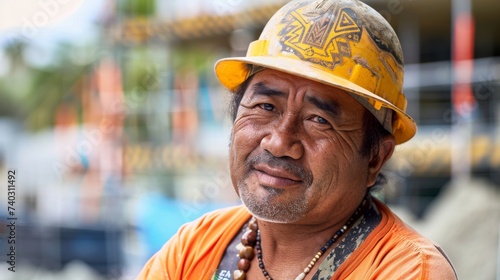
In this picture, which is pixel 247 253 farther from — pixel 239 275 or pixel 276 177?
pixel 276 177

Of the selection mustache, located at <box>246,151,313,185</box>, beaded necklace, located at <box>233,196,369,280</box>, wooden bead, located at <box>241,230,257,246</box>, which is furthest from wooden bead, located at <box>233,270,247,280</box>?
mustache, located at <box>246,151,313,185</box>

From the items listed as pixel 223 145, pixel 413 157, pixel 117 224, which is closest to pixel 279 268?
pixel 413 157

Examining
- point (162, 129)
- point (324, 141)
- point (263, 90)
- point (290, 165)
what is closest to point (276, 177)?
point (290, 165)

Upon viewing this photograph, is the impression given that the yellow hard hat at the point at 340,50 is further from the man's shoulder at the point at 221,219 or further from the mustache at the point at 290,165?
the man's shoulder at the point at 221,219

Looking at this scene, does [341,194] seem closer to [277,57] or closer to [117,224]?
[277,57]

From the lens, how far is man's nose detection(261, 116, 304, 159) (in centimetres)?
201

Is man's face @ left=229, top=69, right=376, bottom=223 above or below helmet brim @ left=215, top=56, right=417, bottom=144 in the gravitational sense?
below

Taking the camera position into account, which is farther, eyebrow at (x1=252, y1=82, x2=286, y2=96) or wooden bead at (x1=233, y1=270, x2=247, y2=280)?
wooden bead at (x1=233, y1=270, x2=247, y2=280)

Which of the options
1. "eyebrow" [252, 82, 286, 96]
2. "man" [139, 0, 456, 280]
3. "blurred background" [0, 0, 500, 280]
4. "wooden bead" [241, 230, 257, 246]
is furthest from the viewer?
"blurred background" [0, 0, 500, 280]

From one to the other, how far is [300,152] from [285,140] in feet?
0.19

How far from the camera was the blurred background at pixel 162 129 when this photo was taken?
6.79m

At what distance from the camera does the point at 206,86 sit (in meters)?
10.9

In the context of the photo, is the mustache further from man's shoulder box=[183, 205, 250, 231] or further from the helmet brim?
man's shoulder box=[183, 205, 250, 231]

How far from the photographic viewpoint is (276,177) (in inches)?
80.6
